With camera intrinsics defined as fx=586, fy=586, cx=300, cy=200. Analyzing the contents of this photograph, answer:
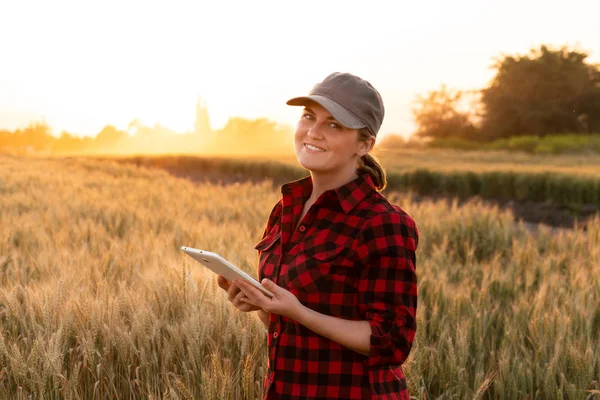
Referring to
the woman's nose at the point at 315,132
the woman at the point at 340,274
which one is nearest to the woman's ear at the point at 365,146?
the woman at the point at 340,274

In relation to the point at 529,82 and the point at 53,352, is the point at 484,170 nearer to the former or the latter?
the point at 53,352

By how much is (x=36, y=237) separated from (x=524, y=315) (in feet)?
9.93

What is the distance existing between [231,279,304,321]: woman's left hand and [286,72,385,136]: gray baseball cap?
1.30 feet

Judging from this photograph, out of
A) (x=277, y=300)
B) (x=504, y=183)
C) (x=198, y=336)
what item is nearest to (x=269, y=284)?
(x=277, y=300)

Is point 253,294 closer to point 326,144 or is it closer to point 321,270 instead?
point 321,270

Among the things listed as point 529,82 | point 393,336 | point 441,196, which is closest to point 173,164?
point 441,196

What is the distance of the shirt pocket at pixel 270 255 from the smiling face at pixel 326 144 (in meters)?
0.24

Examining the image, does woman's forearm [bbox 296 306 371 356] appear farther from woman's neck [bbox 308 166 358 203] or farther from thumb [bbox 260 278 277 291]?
woman's neck [bbox 308 166 358 203]

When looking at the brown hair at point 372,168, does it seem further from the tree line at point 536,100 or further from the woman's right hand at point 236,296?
the tree line at point 536,100

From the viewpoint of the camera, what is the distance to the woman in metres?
1.26

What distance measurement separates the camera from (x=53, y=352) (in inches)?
70.6

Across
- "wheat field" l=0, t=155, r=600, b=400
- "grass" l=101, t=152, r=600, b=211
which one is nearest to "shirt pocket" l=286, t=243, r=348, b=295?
"wheat field" l=0, t=155, r=600, b=400

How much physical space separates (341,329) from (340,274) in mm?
124

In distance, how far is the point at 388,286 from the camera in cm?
125
